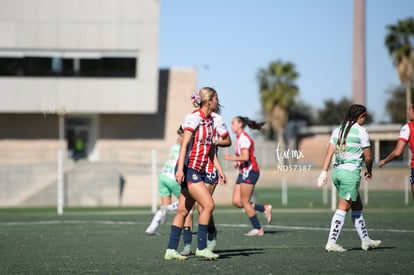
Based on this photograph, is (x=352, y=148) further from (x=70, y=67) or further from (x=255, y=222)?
(x=70, y=67)

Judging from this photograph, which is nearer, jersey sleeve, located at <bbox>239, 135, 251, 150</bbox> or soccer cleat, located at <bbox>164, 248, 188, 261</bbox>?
soccer cleat, located at <bbox>164, 248, 188, 261</bbox>

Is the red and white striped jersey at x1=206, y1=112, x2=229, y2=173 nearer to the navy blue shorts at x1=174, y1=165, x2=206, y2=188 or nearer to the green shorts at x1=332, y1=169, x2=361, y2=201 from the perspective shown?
the navy blue shorts at x1=174, y1=165, x2=206, y2=188

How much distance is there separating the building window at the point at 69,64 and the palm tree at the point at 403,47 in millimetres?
25455

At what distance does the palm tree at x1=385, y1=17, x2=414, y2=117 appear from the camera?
224 feet

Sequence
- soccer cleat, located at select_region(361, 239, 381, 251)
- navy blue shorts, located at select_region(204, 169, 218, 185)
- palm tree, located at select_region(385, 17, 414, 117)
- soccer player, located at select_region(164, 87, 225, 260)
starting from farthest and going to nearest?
palm tree, located at select_region(385, 17, 414, 117), soccer cleat, located at select_region(361, 239, 381, 251), navy blue shorts, located at select_region(204, 169, 218, 185), soccer player, located at select_region(164, 87, 225, 260)

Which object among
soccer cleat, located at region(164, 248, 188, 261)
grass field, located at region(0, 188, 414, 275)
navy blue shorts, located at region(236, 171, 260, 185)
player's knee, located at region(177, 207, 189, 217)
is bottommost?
grass field, located at region(0, 188, 414, 275)

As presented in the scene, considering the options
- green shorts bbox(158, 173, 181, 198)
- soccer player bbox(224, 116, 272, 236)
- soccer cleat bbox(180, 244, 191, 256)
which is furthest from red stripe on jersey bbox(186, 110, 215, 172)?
green shorts bbox(158, 173, 181, 198)

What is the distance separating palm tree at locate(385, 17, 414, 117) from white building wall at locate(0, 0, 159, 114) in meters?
24.6

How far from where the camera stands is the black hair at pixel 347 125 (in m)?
11.5

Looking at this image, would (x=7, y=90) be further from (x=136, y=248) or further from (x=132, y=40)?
(x=136, y=248)

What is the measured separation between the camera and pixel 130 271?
30.8 feet

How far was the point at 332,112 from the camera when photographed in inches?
4188

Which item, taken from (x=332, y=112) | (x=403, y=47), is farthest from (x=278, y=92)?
(x=332, y=112)

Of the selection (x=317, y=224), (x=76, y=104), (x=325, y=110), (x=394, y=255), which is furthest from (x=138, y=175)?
(x=325, y=110)
